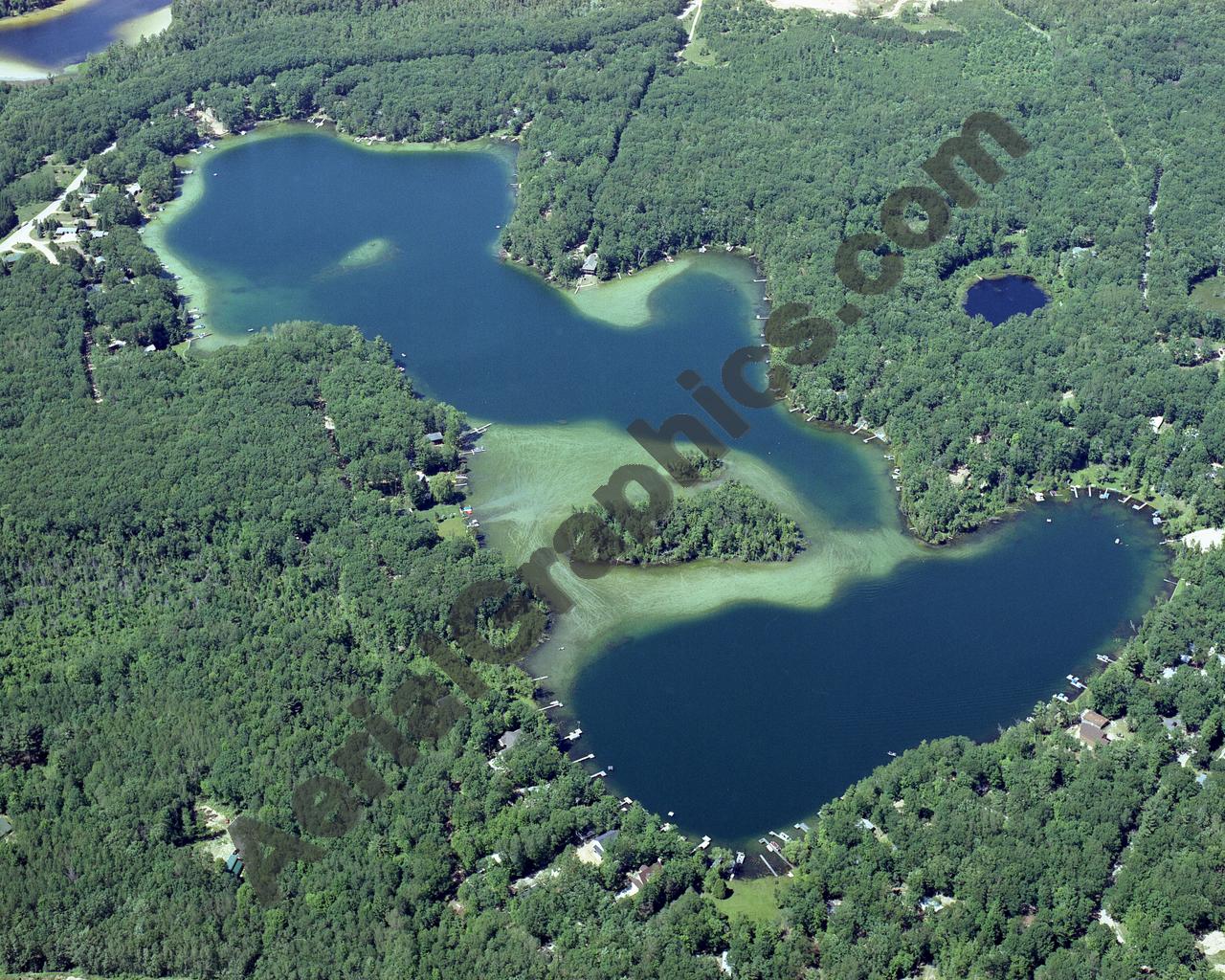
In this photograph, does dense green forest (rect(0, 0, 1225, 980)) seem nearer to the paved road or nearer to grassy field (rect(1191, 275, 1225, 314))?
grassy field (rect(1191, 275, 1225, 314))

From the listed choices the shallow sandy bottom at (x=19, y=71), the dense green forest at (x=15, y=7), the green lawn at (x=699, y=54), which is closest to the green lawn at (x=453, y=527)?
the green lawn at (x=699, y=54)

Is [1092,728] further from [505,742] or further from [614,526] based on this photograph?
[614,526]

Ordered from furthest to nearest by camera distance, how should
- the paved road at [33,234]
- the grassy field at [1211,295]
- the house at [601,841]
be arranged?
the paved road at [33,234], the grassy field at [1211,295], the house at [601,841]

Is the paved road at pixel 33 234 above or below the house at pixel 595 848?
below

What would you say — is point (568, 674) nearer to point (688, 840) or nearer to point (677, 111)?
point (688, 840)

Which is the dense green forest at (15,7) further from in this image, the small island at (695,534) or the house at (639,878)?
the house at (639,878)

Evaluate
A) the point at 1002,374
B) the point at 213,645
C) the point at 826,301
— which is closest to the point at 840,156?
the point at 826,301

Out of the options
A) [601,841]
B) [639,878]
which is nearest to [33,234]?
[601,841]
